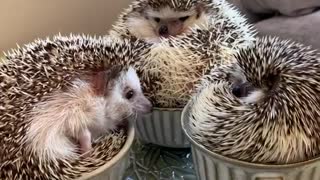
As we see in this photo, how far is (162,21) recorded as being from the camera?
127 centimetres

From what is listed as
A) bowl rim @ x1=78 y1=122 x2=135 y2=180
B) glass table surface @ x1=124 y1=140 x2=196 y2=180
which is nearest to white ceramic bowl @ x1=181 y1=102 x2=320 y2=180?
bowl rim @ x1=78 y1=122 x2=135 y2=180

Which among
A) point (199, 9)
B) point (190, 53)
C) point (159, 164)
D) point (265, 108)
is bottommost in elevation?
point (159, 164)

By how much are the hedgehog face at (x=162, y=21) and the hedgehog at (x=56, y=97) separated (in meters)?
0.20

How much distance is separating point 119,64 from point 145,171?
0.28 meters

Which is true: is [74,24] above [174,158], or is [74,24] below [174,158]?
above

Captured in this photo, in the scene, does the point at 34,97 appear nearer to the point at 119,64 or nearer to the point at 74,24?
the point at 119,64

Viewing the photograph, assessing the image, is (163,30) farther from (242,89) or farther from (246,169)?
(246,169)

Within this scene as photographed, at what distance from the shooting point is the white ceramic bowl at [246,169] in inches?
32.6

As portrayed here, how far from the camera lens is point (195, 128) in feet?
3.04

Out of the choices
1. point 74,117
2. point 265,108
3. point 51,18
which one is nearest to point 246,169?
point 265,108

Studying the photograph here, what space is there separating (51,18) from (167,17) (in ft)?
1.93

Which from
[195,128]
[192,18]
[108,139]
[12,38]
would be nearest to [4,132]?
[108,139]

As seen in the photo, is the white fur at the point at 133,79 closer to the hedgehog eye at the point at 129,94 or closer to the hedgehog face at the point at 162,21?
the hedgehog eye at the point at 129,94

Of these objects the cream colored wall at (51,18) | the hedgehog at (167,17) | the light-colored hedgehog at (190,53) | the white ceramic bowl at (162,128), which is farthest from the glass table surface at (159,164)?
the cream colored wall at (51,18)
